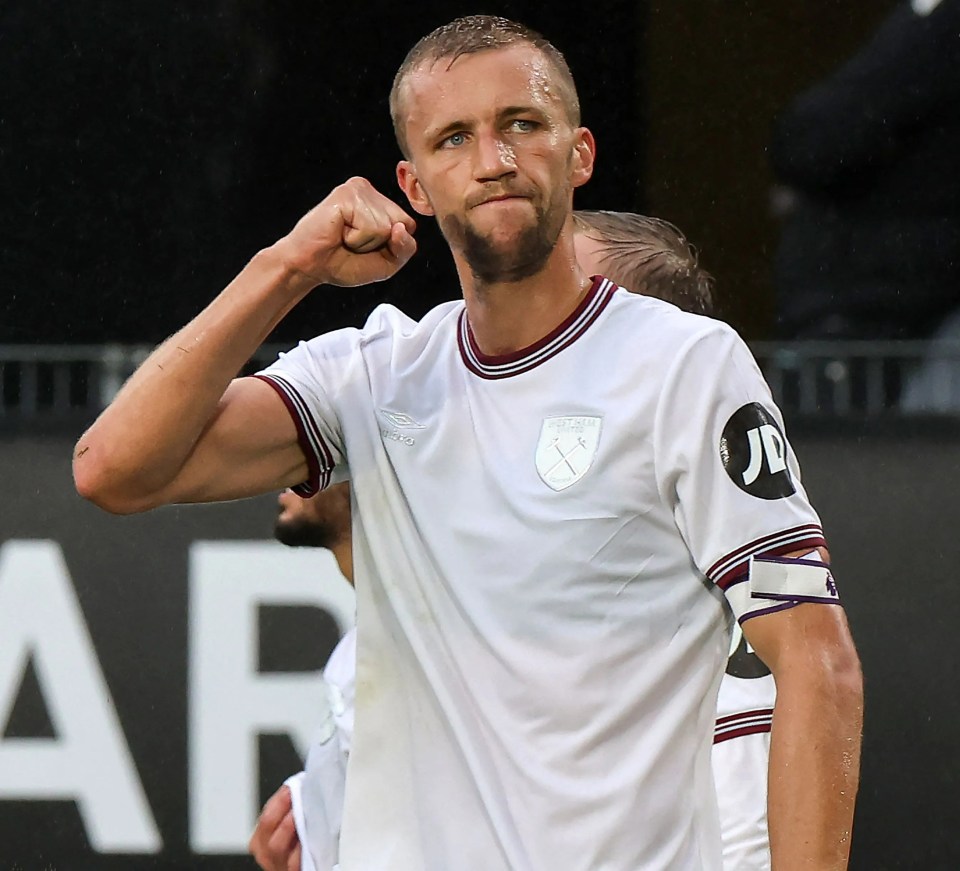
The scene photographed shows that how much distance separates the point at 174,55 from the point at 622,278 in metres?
1.89

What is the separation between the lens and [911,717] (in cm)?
372

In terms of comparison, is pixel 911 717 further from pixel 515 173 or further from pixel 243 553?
pixel 515 173

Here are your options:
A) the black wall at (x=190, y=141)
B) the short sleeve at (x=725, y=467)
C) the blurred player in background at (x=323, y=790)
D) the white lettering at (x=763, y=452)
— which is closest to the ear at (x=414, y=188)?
the short sleeve at (x=725, y=467)

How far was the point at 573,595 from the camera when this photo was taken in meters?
1.85

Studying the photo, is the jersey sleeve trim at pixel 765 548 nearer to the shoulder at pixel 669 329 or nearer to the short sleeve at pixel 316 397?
Result: the shoulder at pixel 669 329

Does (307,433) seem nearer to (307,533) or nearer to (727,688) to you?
(727,688)

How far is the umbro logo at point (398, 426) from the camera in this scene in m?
2.04

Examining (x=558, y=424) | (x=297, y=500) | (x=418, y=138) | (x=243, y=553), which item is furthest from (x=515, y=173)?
(x=243, y=553)

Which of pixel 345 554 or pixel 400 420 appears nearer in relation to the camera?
pixel 400 420

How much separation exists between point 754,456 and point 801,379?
2.13m

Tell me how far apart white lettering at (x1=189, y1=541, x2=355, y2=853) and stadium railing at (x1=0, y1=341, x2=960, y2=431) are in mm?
461

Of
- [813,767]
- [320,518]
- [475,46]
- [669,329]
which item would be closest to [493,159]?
[475,46]

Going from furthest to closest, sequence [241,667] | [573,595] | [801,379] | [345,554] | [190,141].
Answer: [190,141]
[801,379]
[241,667]
[345,554]
[573,595]

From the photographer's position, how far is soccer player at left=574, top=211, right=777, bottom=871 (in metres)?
2.45
